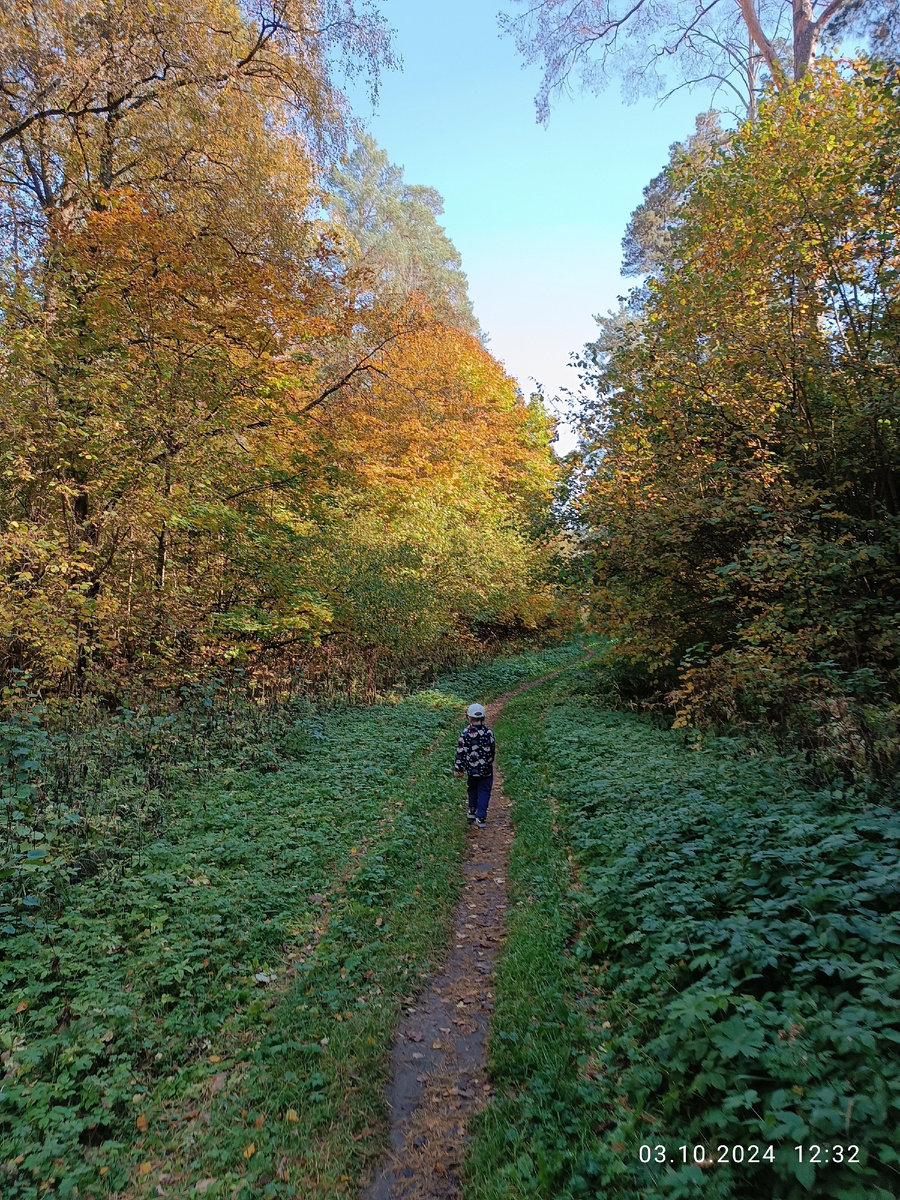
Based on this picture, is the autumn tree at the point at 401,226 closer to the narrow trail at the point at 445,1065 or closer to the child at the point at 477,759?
the child at the point at 477,759

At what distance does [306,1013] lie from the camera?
15.4 ft

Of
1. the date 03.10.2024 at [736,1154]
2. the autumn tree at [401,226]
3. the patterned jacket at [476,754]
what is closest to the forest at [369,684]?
the date 03.10.2024 at [736,1154]

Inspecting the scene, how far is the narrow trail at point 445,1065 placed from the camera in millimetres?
3514

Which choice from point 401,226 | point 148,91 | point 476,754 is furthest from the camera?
point 401,226

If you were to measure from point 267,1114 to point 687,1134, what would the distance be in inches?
100

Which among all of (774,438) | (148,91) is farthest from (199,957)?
(148,91)

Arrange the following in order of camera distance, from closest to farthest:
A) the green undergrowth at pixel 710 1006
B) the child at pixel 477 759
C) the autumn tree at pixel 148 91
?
the green undergrowth at pixel 710 1006
the child at pixel 477 759
the autumn tree at pixel 148 91

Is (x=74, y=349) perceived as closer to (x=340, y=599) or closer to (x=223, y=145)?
(x=223, y=145)

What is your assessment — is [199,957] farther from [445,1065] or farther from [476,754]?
[476,754]

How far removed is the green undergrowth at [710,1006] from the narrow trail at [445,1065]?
0.18 metres

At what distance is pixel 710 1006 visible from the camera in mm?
3473

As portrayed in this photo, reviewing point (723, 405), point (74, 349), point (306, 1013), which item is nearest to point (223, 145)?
point (74, 349)

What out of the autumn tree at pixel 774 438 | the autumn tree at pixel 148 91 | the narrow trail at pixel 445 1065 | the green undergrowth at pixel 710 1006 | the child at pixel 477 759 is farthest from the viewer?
the autumn tree at pixel 148 91

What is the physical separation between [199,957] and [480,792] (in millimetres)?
4756
